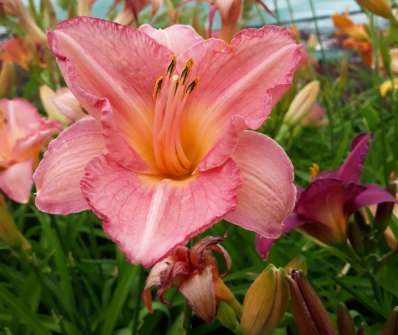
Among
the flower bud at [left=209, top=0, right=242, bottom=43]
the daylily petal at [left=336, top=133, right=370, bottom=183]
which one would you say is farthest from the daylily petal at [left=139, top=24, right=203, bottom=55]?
the daylily petal at [left=336, top=133, right=370, bottom=183]

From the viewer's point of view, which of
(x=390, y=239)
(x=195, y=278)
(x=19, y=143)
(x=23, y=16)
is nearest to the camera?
(x=195, y=278)

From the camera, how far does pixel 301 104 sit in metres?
1.33

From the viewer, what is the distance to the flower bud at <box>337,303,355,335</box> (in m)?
0.55

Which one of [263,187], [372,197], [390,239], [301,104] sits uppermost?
[263,187]

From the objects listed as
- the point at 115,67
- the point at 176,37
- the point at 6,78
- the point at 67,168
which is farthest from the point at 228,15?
the point at 6,78

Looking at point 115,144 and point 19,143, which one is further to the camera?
point 19,143

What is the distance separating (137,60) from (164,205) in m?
0.18

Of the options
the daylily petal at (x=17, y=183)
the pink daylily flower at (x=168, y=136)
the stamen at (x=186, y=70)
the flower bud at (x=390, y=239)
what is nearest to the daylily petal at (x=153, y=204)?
the pink daylily flower at (x=168, y=136)

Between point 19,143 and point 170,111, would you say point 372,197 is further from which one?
point 19,143

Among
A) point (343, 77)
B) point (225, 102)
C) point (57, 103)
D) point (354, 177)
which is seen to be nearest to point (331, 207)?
point (354, 177)

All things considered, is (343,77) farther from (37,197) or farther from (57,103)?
(37,197)

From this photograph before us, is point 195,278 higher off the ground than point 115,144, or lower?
lower

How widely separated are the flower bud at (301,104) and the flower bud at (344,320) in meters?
0.79

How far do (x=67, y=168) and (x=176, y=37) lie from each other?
0.21 m
